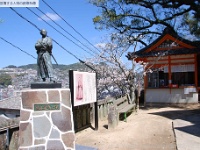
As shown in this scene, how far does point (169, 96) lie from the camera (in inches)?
660

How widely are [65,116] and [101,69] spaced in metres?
12.3

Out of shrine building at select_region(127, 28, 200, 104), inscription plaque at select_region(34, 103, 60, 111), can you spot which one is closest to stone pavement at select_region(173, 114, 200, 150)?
inscription plaque at select_region(34, 103, 60, 111)

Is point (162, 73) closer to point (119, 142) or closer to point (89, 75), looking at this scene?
point (89, 75)

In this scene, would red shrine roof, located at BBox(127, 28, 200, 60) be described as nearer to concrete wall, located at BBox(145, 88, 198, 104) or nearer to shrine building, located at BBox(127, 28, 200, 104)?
shrine building, located at BBox(127, 28, 200, 104)

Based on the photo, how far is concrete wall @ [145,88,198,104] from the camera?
53.3ft

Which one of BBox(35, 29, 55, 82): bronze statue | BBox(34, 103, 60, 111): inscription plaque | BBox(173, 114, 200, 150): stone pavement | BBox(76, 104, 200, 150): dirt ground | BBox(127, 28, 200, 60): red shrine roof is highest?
BBox(127, 28, 200, 60): red shrine roof

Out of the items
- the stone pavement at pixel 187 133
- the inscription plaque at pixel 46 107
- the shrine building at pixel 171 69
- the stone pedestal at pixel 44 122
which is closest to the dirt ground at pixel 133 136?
the stone pavement at pixel 187 133

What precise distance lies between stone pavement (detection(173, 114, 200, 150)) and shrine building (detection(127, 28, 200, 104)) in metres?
5.90

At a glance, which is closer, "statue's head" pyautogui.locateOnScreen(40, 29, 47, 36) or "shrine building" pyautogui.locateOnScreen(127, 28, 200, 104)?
"statue's head" pyautogui.locateOnScreen(40, 29, 47, 36)

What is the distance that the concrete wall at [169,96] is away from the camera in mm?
16234

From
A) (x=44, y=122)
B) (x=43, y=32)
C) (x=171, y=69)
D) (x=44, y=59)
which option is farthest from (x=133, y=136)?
(x=171, y=69)

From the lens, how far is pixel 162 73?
1764 centimetres

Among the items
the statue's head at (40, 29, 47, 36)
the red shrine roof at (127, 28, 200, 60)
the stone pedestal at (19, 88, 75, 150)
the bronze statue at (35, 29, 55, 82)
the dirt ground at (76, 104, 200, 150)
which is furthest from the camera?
the red shrine roof at (127, 28, 200, 60)

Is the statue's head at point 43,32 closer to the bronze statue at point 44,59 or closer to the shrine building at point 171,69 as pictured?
the bronze statue at point 44,59
